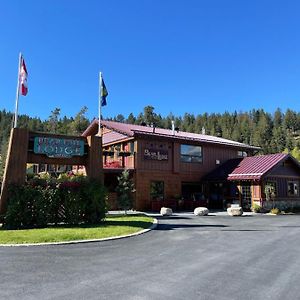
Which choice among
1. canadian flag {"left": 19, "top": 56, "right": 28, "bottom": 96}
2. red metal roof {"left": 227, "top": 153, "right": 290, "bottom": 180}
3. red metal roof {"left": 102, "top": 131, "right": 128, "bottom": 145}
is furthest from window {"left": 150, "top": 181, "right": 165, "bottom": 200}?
canadian flag {"left": 19, "top": 56, "right": 28, "bottom": 96}

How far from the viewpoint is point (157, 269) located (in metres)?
7.84

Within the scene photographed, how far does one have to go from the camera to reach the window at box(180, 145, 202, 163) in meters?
29.1

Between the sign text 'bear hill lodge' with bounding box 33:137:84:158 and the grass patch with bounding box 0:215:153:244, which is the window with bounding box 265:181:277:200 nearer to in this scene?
the grass patch with bounding box 0:215:153:244

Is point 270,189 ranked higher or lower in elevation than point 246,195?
higher

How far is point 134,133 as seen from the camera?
25906 mm

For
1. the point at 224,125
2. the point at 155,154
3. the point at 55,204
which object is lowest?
the point at 55,204

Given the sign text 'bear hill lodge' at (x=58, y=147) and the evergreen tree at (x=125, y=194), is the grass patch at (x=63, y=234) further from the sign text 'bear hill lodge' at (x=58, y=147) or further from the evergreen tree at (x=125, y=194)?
the evergreen tree at (x=125, y=194)

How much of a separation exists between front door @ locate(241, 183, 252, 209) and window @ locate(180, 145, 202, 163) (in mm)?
4660

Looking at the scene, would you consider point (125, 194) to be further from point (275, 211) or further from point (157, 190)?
point (275, 211)

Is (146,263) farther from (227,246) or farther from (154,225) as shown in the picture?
(154,225)

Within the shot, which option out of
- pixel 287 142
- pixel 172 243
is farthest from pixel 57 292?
pixel 287 142

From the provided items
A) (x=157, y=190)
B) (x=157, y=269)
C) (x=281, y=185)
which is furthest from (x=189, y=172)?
(x=157, y=269)

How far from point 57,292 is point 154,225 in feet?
30.3

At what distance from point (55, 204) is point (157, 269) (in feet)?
25.9
